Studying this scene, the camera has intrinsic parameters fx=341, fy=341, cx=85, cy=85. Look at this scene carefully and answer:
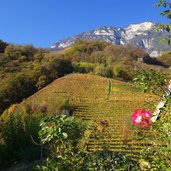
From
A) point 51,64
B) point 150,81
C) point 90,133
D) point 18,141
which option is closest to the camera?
point 150,81

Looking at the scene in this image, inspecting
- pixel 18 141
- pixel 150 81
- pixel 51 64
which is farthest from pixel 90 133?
pixel 51 64

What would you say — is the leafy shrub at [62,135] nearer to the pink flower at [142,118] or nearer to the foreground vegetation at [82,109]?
the foreground vegetation at [82,109]

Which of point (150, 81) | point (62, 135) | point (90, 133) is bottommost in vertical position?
point (90, 133)

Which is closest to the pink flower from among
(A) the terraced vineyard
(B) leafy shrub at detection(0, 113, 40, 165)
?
(B) leafy shrub at detection(0, 113, 40, 165)

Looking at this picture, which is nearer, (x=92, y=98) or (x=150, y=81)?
(x=150, y=81)

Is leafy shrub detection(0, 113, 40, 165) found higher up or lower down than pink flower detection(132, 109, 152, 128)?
lower down

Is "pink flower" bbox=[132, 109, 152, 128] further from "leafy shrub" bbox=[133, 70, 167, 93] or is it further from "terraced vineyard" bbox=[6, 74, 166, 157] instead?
"terraced vineyard" bbox=[6, 74, 166, 157]

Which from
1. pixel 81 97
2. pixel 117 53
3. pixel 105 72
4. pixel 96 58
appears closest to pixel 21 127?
pixel 81 97

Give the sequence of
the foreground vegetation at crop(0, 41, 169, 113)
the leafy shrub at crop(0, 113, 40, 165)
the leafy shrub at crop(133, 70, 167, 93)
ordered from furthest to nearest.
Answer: the foreground vegetation at crop(0, 41, 169, 113)
the leafy shrub at crop(0, 113, 40, 165)
the leafy shrub at crop(133, 70, 167, 93)

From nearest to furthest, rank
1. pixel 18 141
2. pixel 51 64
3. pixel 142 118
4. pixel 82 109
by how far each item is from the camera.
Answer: pixel 142 118 → pixel 18 141 → pixel 82 109 → pixel 51 64

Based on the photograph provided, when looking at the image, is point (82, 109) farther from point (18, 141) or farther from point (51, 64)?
point (51, 64)

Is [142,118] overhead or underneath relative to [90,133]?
overhead

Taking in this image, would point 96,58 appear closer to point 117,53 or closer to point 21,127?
point 117,53

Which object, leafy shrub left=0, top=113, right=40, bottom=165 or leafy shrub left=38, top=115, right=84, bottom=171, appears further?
leafy shrub left=0, top=113, right=40, bottom=165
